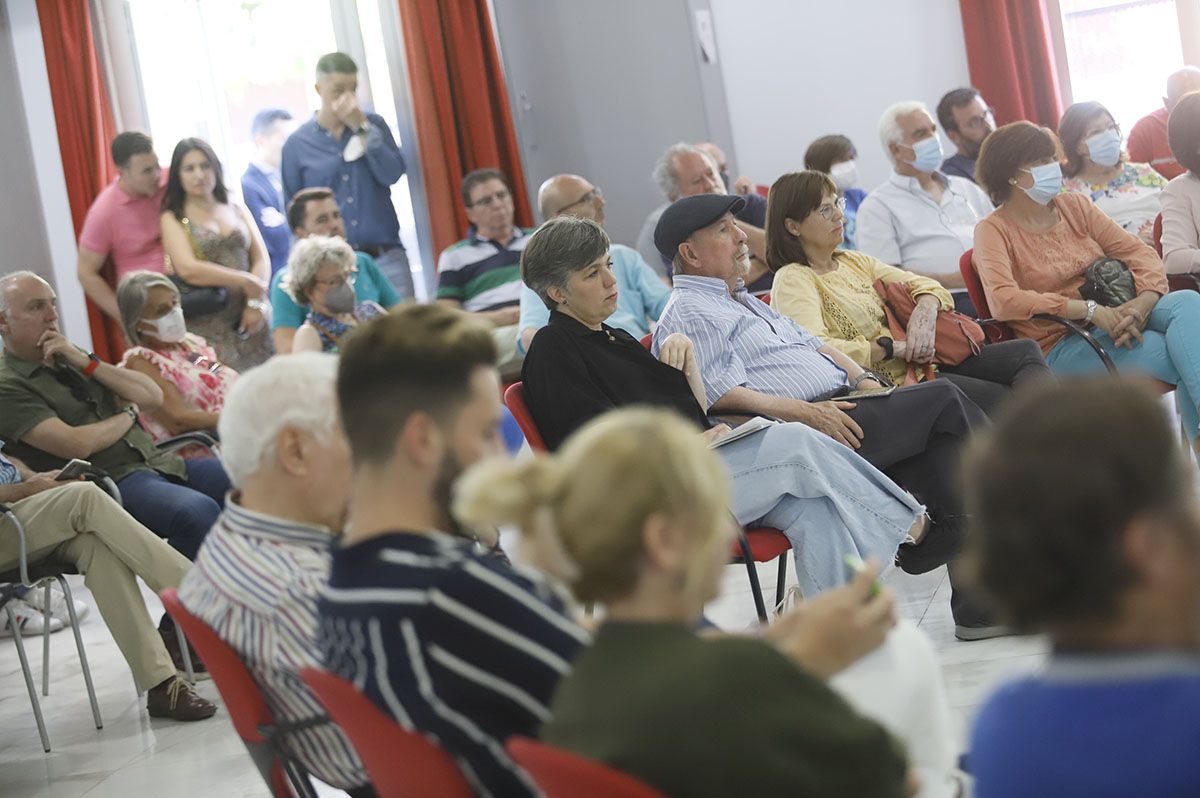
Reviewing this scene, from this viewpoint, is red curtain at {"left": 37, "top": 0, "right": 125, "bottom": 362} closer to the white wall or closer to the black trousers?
the white wall

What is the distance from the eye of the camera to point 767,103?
7.48m

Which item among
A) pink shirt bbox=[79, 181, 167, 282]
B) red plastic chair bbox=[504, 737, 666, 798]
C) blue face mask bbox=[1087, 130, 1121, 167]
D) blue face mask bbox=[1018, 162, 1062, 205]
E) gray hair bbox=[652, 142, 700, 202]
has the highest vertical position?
pink shirt bbox=[79, 181, 167, 282]

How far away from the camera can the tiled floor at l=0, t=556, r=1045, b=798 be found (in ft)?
10.8

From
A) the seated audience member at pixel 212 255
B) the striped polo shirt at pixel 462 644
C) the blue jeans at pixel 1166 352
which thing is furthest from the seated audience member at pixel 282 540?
the seated audience member at pixel 212 255

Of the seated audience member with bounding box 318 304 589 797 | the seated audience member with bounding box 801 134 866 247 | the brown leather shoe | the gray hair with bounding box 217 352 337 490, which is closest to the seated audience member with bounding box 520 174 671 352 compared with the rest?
the seated audience member with bounding box 801 134 866 247

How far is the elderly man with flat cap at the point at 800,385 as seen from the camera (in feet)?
11.2

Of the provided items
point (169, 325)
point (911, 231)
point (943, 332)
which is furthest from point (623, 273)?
point (169, 325)

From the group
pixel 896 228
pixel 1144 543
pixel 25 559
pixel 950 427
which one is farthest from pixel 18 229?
pixel 1144 543

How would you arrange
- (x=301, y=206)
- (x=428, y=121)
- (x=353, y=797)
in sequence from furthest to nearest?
(x=428, y=121) < (x=301, y=206) < (x=353, y=797)

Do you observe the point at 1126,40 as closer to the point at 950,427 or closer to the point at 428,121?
the point at 428,121

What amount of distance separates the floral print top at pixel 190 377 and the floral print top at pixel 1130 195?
3.30 m

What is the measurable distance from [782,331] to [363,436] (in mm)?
2348

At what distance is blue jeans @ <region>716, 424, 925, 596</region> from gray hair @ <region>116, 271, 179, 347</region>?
8.81ft

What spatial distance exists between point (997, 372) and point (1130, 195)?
5.97 feet
